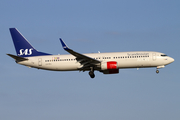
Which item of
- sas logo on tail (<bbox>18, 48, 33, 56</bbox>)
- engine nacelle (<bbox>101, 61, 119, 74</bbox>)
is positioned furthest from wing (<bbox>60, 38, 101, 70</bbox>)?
sas logo on tail (<bbox>18, 48, 33, 56</bbox>)

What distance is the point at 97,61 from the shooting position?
50219 mm

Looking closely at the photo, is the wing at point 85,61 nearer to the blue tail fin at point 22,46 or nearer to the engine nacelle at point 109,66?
the engine nacelle at point 109,66

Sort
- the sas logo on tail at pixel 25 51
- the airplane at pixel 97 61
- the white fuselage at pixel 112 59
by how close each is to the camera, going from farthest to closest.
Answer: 1. the sas logo on tail at pixel 25 51
2. the white fuselage at pixel 112 59
3. the airplane at pixel 97 61

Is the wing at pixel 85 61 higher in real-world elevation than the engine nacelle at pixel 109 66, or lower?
higher

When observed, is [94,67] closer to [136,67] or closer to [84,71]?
[84,71]

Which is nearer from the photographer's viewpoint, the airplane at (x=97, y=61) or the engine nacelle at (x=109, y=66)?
the engine nacelle at (x=109, y=66)

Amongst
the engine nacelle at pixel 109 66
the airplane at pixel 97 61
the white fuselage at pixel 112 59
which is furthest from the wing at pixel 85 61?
the engine nacelle at pixel 109 66

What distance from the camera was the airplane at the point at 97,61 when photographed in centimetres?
5041

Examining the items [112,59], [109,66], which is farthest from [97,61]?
[112,59]

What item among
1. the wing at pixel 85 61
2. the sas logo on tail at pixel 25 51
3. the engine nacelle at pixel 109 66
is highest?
the sas logo on tail at pixel 25 51

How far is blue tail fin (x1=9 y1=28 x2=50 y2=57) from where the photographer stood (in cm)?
5516

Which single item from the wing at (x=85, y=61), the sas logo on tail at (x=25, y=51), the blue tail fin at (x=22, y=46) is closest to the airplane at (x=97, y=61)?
the wing at (x=85, y=61)

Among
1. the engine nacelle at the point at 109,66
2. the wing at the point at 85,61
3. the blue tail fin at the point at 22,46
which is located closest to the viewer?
the wing at the point at 85,61

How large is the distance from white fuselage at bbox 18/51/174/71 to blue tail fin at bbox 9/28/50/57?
218 cm
